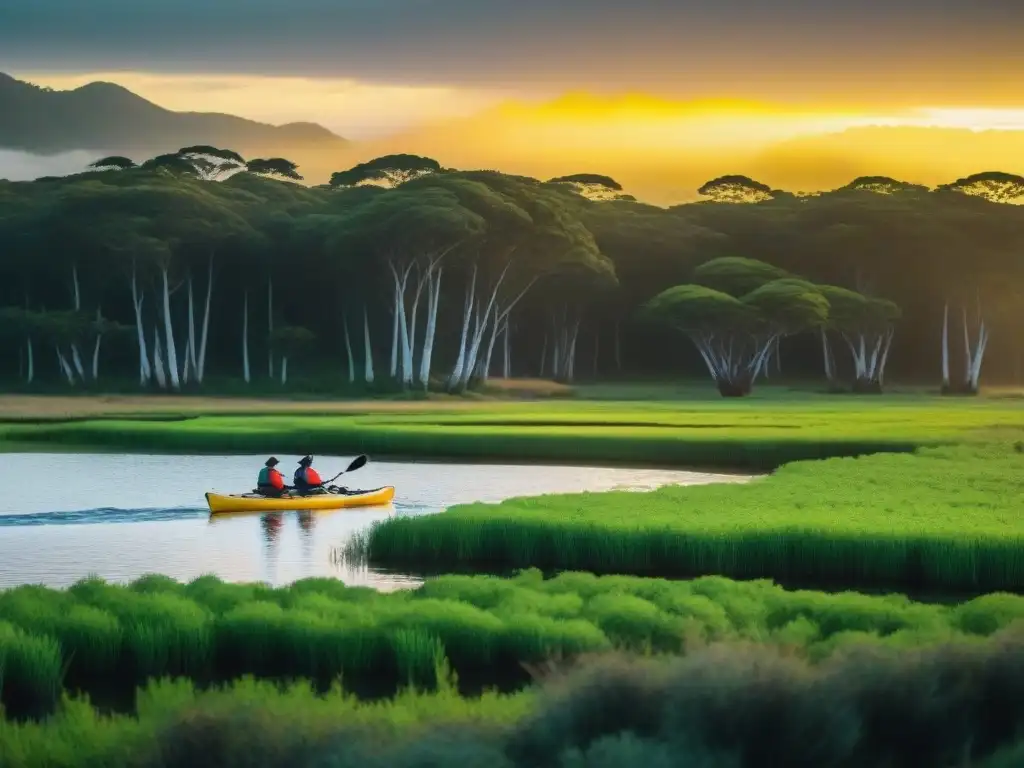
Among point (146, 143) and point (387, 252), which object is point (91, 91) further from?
point (387, 252)

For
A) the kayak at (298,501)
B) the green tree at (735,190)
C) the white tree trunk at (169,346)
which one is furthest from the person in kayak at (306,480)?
the green tree at (735,190)

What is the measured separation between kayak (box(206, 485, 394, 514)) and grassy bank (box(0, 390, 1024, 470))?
1468 cm

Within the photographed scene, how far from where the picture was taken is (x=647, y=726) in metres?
10.8

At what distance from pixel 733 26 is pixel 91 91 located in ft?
361

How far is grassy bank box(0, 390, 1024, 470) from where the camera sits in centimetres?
4903

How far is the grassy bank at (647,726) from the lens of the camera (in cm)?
1031

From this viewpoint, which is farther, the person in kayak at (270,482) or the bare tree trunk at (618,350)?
the bare tree trunk at (618,350)

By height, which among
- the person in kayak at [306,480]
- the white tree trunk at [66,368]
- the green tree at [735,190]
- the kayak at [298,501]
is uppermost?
the green tree at [735,190]

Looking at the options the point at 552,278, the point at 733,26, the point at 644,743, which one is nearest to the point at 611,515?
the point at 644,743

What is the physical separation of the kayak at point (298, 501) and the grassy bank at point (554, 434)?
578 inches

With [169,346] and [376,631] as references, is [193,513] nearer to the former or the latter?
[376,631]

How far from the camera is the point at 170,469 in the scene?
143 feet

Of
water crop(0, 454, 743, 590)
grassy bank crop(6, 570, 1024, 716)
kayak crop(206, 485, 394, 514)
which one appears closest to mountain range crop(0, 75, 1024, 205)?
water crop(0, 454, 743, 590)

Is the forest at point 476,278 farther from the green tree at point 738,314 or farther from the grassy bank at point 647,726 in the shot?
the grassy bank at point 647,726
